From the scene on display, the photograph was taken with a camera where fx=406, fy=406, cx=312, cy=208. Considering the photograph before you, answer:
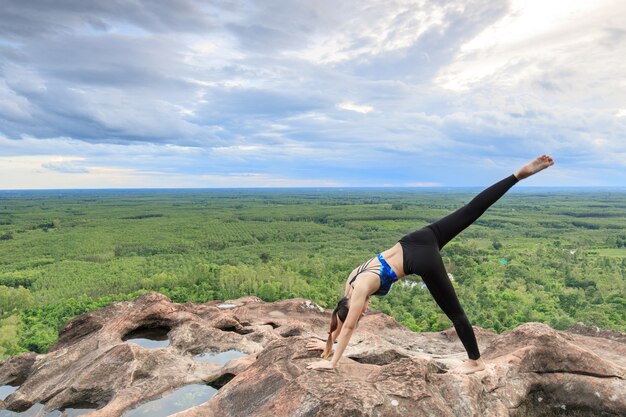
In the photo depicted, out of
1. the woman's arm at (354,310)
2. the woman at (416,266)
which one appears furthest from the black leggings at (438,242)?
the woman's arm at (354,310)

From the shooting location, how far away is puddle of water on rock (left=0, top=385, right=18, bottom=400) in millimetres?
10355

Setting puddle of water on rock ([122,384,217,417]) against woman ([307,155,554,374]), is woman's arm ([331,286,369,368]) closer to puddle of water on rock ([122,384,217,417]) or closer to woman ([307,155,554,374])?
woman ([307,155,554,374])

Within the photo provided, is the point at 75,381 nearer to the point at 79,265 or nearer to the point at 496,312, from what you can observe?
the point at 496,312

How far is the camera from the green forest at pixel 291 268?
132 ft

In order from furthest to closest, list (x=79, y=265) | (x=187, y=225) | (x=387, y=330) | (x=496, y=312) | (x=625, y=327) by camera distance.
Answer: (x=187, y=225), (x=79, y=265), (x=496, y=312), (x=625, y=327), (x=387, y=330)

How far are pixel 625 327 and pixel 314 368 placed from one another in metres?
40.8

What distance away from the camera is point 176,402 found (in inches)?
313

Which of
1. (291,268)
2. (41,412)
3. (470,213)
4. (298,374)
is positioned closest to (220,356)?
(41,412)

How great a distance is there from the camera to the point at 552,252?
7869cm

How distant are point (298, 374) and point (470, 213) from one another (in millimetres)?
3811

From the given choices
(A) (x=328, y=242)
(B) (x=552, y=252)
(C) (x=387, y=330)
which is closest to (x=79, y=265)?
(A) (x=328, y=242)

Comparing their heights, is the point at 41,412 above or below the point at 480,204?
below

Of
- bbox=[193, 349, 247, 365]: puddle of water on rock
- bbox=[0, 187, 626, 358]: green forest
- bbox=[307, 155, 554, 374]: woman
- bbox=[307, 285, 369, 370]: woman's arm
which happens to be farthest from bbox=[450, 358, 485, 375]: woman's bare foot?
bbox=[193, 349, 247, 365]: puddle of water on rock

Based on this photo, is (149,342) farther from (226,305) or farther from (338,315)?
(338,315)
